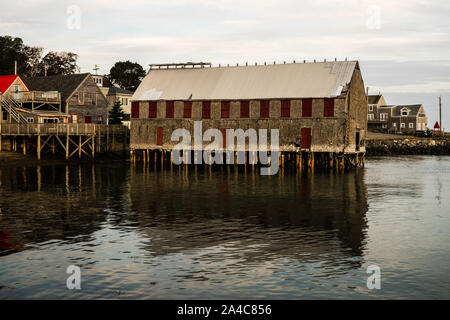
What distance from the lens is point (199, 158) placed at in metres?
59.2

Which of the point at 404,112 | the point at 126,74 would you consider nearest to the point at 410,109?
the point at 404,112

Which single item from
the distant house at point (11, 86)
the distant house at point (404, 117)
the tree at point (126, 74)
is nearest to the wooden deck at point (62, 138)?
the distant house at point (11, 86)

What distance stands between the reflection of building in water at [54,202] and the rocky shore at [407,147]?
56.0 meters

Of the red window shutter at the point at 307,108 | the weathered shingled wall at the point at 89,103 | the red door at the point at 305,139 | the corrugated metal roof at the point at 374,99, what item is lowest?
the red door at the point at 305,139

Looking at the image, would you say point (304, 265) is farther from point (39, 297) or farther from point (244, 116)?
point (244, 116)

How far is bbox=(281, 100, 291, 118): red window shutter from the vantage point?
5409cm

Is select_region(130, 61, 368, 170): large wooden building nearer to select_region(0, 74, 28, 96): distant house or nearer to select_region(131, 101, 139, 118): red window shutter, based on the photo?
select_region(131, 101, 139, 118): red window shutter

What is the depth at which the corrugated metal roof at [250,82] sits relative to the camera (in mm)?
54188

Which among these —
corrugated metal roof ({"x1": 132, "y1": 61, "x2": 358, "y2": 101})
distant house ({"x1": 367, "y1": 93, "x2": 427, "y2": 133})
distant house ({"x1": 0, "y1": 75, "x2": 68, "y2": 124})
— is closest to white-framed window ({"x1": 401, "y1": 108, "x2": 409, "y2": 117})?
distant house ({"x1": 367, "y1": 93, "x2": 427, "y2": 133})

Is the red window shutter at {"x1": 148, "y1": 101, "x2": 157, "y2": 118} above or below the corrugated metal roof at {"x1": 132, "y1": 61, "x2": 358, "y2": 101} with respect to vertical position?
below

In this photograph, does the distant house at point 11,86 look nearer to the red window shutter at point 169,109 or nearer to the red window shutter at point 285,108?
the red window shutter at point 169,109

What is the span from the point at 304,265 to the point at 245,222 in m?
7.63

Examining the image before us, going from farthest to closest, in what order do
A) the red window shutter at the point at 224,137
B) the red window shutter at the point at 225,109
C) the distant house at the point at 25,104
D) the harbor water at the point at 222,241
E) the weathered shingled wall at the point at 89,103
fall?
the weathered shingled wall at the point at 89,103 < the distant house at the point at 25,104 < the red window shutter at the point at 225,109 < the red window shutter at the point at 224,137 < the harbor water at the point at 222,241

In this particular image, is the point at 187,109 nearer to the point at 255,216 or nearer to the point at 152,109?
the point at 152,109
